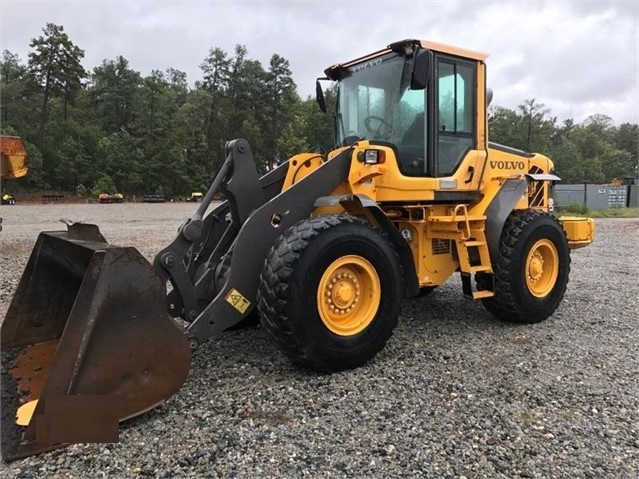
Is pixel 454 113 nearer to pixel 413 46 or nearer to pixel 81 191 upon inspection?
pixel 413 46

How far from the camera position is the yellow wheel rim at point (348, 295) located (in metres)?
3.99

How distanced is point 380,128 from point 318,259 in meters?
2.01

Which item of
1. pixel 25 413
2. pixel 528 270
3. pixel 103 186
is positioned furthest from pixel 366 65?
pixel 103 186

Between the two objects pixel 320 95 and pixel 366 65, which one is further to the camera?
pixel 320 95

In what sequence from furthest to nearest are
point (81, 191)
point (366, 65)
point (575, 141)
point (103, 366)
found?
point (575, 141) < point (81, 191) < point (366, 65) < point (103, 366)

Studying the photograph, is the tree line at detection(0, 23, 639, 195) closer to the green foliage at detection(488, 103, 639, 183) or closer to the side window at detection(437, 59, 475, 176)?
the green foliage at detection(488, 103, 639, 183)

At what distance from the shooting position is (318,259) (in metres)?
3.84

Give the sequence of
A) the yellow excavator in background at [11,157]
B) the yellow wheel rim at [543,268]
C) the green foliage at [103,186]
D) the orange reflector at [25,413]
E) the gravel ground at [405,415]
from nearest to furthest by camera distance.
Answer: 1. the gravel ground at [405,415]
2. the orange reflector at [25,413]
3. the yellow wheel rim at [543,268]
4. the yellow excavator in background at [11,157]
5. the green foliage at [103,186]

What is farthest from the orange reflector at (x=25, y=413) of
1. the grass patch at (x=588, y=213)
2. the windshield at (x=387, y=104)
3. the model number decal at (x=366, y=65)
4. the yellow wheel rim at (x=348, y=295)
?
the grass patch at (x=588, y=213)

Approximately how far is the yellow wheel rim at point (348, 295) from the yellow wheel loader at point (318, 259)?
0.04ft

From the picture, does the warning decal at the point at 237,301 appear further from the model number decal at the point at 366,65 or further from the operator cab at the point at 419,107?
the model number decal at the point at 366,65

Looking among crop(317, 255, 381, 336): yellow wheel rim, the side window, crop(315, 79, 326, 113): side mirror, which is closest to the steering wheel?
the side window

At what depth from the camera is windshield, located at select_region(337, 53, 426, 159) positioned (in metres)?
5.06

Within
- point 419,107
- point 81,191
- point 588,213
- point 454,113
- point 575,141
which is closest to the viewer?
point 419,107
